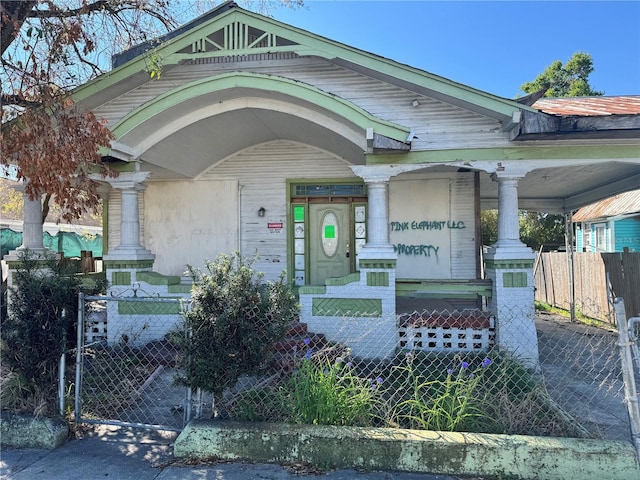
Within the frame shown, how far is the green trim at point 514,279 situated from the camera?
658 centimetres

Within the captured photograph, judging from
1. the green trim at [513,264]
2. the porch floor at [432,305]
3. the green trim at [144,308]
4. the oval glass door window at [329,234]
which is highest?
the oval glass door window at [329,234]

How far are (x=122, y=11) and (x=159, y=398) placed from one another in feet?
16.2

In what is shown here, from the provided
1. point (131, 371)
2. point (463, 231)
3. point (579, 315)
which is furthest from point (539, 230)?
point (131, 371)

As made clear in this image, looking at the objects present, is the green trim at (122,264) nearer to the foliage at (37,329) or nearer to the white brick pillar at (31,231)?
the white brick pillar at (31,231)

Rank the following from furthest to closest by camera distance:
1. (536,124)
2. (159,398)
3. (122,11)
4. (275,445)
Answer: (536,124) → (122,11) → (159,398) → (275,445)

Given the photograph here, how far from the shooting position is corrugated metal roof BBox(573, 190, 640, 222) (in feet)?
54.4

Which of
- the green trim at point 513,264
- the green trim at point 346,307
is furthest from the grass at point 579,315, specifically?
the green trim at point 346,307

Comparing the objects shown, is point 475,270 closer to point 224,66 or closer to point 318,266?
point 318,266

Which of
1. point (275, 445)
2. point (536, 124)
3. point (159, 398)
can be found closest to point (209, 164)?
point (159, 398)

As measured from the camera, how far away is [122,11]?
224 inches

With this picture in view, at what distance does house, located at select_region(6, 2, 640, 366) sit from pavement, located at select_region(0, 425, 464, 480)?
2.87 metres

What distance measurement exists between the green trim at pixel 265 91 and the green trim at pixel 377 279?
205cm

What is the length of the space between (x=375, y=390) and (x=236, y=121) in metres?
5.46

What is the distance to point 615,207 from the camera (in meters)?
18.1
